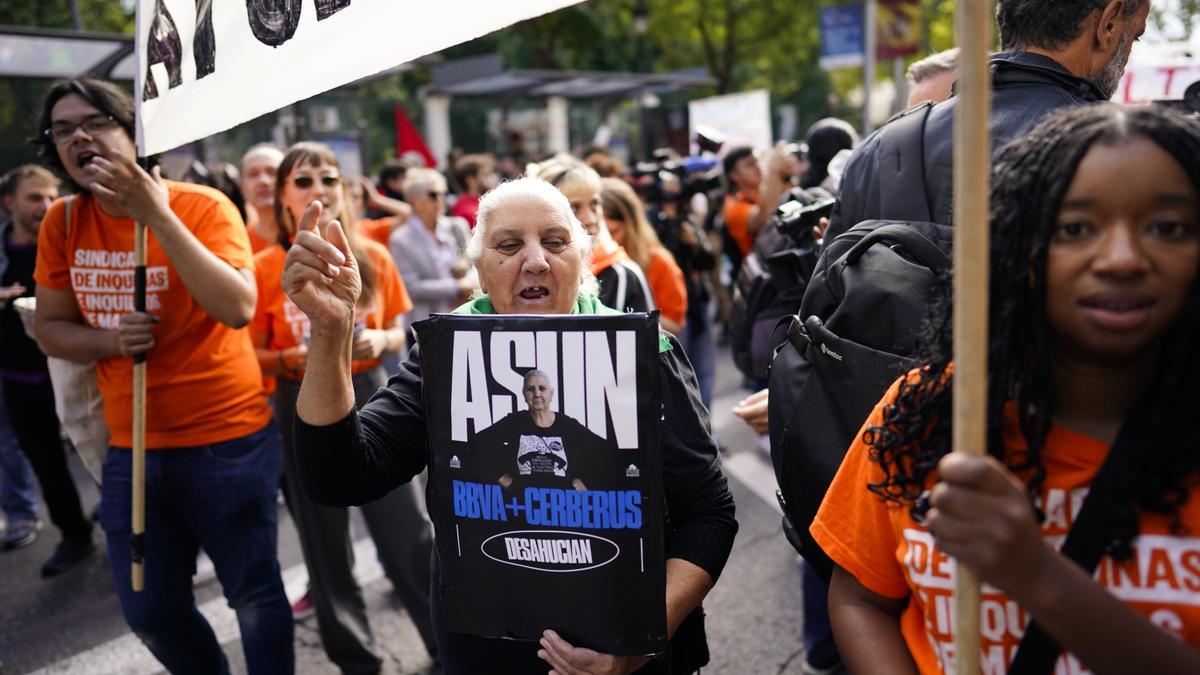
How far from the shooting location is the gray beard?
6.67 ft

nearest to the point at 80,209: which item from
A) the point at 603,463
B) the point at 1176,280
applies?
the point at 603,463

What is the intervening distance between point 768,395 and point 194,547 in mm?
1801

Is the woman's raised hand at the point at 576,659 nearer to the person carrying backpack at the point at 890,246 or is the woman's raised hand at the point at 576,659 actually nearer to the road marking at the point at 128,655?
the person carrying backpack at the point at 890,246

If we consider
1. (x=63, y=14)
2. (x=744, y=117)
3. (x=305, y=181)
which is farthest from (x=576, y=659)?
(x=63, y=14)

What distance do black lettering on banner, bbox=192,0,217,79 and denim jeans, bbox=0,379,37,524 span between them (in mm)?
3809

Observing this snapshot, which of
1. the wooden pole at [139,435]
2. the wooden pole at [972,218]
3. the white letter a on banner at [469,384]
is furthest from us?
the wooden pole at [139,435]

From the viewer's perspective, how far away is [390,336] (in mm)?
3670

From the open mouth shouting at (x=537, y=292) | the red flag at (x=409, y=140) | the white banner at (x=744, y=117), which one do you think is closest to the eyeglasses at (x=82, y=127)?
the open mouth shouting at (x=537, y=292)

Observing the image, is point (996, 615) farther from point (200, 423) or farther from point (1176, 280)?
point (200, 423)

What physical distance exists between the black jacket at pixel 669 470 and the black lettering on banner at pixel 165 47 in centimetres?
90

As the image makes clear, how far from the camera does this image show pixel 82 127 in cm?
267

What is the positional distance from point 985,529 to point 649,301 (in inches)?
104

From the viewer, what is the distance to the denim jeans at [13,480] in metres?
4.96

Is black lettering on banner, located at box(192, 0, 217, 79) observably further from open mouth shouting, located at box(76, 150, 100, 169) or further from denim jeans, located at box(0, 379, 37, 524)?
denim jeans, located at box(0, 379, 37, 524)
